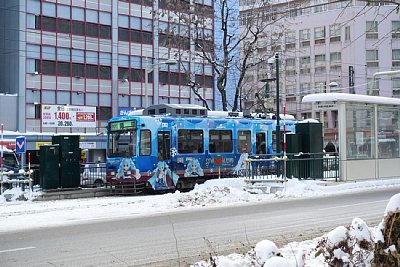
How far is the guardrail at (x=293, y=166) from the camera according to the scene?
21328mm

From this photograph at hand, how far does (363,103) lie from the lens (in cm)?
2359

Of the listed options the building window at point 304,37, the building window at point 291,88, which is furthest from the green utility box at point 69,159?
the building window at point 304,37

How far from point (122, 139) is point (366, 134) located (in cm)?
1063

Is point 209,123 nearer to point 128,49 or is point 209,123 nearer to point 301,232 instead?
point 301,232

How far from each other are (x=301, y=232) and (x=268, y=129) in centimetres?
1732

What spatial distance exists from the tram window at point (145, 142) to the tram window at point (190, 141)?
155cm

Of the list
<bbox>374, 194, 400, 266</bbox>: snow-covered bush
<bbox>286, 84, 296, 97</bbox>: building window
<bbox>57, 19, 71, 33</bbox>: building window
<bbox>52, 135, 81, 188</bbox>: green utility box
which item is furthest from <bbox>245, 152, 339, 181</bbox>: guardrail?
<bbox>286, 84, 296, 97</bbox>: building window

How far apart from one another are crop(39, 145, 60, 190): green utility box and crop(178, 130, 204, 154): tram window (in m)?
5.33

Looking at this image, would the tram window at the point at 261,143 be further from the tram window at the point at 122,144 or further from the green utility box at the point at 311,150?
the tram window at the point at 122,144

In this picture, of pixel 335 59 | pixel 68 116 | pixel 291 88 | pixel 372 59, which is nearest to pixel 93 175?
pixel 68 116

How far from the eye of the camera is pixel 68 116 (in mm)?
49719

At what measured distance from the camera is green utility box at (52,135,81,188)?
2259 centimetres

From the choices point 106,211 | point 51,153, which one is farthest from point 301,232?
point 51,153

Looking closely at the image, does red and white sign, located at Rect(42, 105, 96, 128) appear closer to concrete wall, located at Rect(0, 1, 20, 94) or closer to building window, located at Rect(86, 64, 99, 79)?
concrete wall, located at Rect(0, 1, 20, 94)
